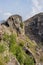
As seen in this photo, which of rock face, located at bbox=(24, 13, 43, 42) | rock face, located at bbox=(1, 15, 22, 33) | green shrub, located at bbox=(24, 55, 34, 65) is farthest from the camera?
rock face, located at bbox=(24, 13, 43, 42)

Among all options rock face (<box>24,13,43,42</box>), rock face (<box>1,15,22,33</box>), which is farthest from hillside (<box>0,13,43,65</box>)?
rock face (<box>24,13,43,42</box>)

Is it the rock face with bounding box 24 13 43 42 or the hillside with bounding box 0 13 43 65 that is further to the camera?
the rock face with bounding box 24 13 43 42

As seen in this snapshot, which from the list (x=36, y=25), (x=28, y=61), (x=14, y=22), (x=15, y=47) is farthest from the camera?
(x=36, y=25)

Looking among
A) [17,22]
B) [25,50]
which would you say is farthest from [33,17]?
[25,50]

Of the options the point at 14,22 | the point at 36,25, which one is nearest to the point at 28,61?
the point at 14,22

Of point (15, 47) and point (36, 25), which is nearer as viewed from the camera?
point (15, 47)

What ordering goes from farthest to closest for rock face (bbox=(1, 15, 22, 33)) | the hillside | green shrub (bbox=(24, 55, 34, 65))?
rock face (bbox=(1, 15, 22, 33)) < green shrub (bbox=(24, 55, 34, 65)) < the hillside

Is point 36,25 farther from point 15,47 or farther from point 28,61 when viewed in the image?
point 15,47

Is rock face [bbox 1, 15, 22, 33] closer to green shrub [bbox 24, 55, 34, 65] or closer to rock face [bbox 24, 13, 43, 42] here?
green shrub [bbox 24, 55, 34, 65]

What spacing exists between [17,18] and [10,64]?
22.3m

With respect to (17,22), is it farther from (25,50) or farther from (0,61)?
(0,61)

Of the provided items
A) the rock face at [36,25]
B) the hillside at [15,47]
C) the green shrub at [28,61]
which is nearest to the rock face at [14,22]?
the hillside at [15,47]

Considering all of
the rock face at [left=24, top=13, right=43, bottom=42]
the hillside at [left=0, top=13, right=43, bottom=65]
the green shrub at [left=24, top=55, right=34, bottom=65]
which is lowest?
the rock face at [left=24, top=13, right=43, bottom=42]

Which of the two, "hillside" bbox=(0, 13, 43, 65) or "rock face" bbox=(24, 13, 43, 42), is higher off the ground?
"hillside" bbox=(0, 13, 43, 65)
